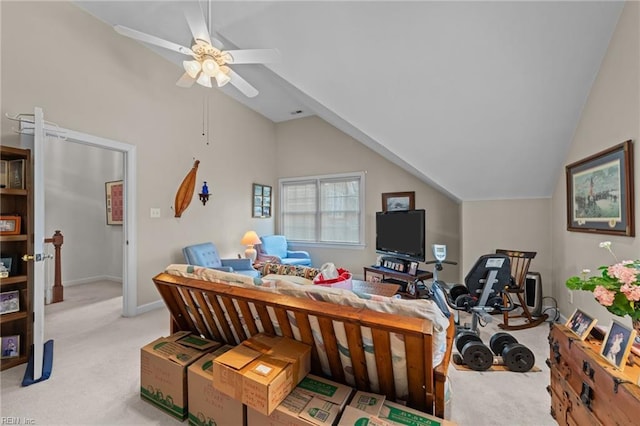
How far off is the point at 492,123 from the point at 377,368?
2.70 meters

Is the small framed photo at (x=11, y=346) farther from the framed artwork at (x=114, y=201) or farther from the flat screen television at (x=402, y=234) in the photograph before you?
the flat screen television at (x=402, y=234)

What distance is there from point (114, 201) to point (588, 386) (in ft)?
21.6

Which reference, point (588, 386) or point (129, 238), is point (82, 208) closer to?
point (129, 238)

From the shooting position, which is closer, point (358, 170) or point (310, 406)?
point (310, 406)

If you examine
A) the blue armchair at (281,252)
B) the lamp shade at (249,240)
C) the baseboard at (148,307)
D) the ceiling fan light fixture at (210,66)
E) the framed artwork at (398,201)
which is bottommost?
the baseboard at (148,307)

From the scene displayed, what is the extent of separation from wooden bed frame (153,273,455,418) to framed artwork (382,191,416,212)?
11.4ft

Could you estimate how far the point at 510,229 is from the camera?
11.9 feet

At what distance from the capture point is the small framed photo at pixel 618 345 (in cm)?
107

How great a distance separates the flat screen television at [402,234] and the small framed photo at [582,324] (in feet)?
7.10

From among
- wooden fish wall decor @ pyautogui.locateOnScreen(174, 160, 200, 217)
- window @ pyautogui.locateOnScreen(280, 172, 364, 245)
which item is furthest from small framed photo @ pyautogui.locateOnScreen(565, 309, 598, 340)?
wooden fish wall decor @ pyautogui.locateOnScreen(174, 160, 200, 217)

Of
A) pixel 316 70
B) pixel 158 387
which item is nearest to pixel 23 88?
pixel 316 70

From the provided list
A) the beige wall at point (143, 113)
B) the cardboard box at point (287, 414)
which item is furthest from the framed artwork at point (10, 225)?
the cardboard box at point (287, 414)

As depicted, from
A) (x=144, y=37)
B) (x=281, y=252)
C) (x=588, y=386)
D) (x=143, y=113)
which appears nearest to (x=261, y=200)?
(x=281, y=252)

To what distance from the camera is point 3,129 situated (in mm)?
2451
